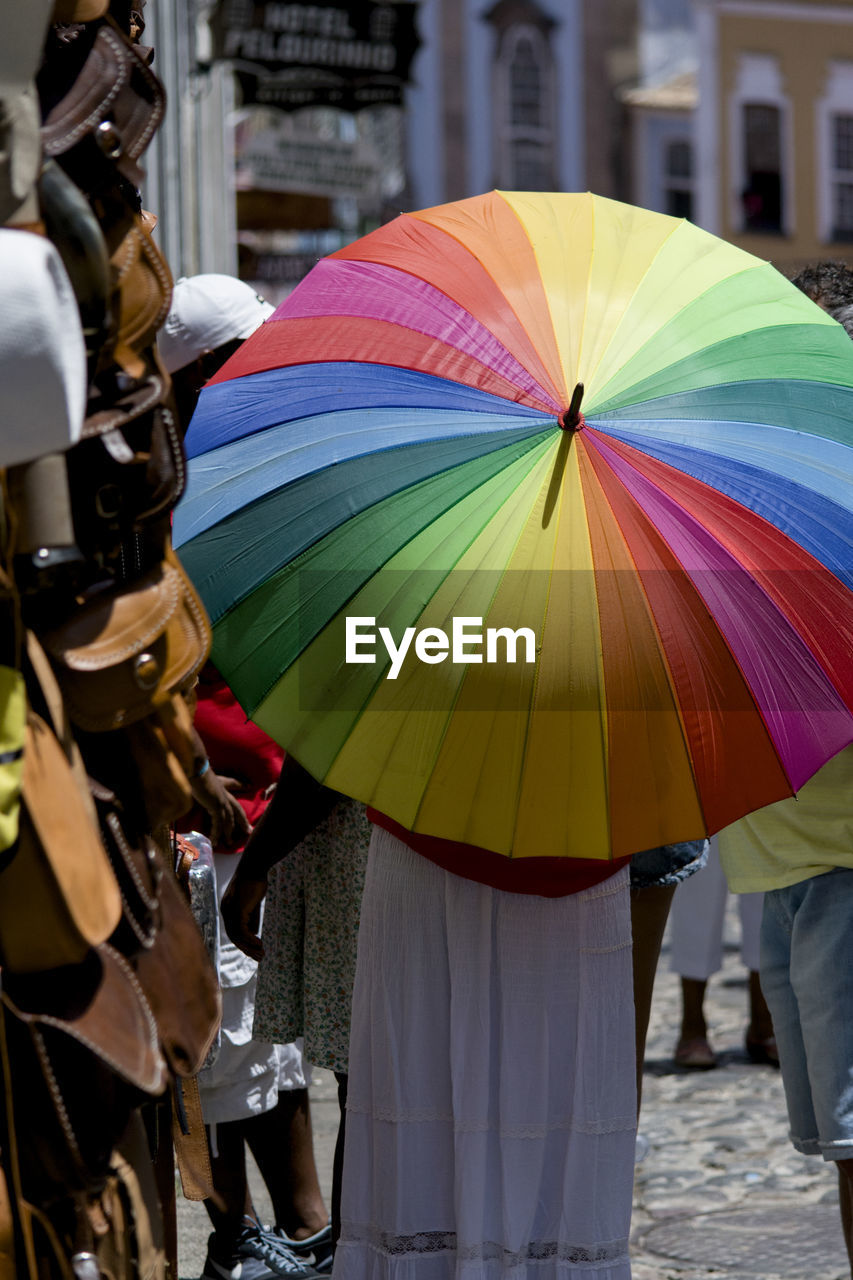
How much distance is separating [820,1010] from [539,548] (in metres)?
1.42

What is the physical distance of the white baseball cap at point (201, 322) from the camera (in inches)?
155

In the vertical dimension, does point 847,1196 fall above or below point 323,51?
below

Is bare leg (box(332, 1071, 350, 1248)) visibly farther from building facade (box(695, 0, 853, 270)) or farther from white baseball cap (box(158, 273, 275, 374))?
building facade (box(695, 0, 853, 270))

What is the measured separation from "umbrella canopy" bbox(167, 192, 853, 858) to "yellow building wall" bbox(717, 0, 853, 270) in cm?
2937

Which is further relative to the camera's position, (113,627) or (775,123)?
(775,123)

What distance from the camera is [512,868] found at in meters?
3.04

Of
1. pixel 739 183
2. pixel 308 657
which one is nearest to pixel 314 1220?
pixel 308 657

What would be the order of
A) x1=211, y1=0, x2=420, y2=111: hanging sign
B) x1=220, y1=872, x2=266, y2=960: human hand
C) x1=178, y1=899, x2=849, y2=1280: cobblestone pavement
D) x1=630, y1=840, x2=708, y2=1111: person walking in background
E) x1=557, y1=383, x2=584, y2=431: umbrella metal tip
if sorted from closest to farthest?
x1=557, y1=383, x2=584, y2=431: umbrella metal tip, x1=220, y1=872, x2=266, y2=960: human hand, x1=630, y1=840, x2=708, y2=1111: person walking in background, x1=178, y1=899, x2=849, y2=1280: cobblestone pavement, x1=211, y1=0, x2=420, y2=111: hanging sign

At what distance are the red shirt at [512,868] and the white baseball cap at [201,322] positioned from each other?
4.55 feet

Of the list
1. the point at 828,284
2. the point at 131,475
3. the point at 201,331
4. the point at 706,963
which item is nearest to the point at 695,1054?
the point at 706,963

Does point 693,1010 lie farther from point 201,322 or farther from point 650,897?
point 201,322

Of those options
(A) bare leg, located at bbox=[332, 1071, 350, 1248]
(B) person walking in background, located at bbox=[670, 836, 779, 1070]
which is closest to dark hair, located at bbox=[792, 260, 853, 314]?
(A) bare leg, located at bbox=[332, 1071, 350, 1248]

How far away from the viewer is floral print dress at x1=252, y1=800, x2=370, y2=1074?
3.67 m

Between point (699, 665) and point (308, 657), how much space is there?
61 centimetres
